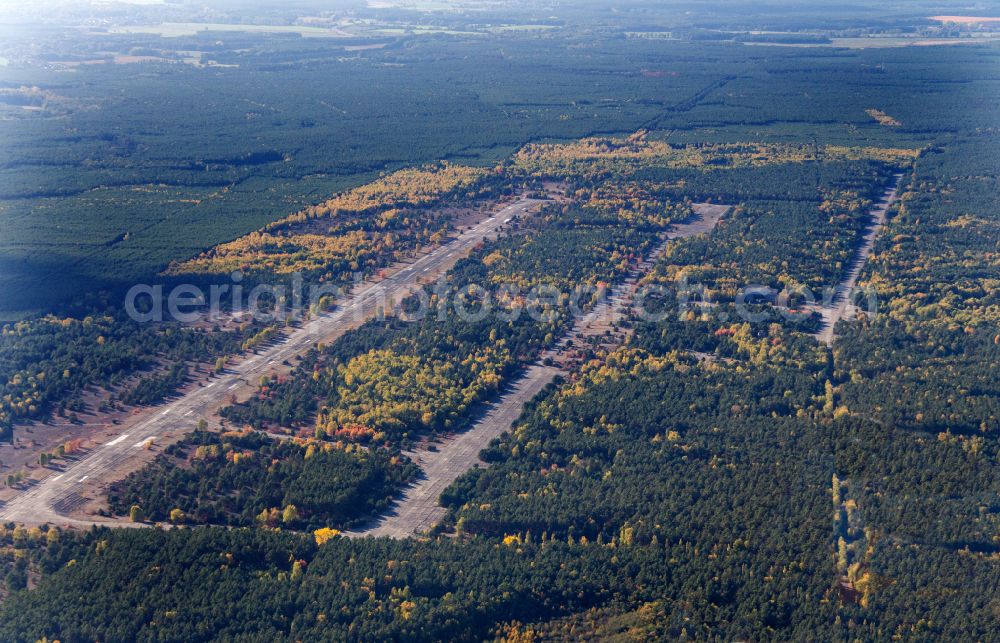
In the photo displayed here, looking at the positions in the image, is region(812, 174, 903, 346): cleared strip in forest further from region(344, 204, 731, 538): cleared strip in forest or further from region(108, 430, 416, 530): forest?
region(108, 430, 416, 530): forest

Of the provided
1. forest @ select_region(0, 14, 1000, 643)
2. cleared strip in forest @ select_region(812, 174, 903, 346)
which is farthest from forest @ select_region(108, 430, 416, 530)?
cleared strip in forest @ select_region(812, 174, 903, 346)

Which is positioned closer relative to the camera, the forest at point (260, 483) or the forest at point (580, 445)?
the forest at point (580, 445)

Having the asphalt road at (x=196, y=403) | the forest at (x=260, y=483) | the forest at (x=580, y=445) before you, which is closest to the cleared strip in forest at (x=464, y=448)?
the forest at (x=580, y=445)

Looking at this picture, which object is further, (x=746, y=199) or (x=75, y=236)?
(x=746, y=199)

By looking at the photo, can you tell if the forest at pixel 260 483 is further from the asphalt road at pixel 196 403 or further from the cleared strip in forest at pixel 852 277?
the cleared strip in forest at pixel 852 277

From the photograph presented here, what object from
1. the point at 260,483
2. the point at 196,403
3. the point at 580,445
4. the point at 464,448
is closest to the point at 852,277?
the point at 580,445

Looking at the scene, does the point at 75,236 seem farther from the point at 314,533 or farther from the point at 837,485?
the point at 837,485

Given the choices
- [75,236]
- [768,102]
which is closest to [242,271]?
[75,236]
